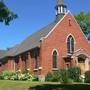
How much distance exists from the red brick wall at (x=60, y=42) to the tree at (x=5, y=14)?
2579 centimetres

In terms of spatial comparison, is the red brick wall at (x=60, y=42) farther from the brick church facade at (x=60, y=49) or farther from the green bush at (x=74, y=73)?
the green bush at (x=74, y=73)

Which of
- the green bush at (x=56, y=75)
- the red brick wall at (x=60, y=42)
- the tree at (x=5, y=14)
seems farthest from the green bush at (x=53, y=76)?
the tree at (x=5, y=14)

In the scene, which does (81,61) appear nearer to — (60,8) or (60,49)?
(60,49)

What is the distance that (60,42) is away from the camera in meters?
52.8

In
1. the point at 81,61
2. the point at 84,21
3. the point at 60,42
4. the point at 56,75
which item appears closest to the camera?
the point at 56,75

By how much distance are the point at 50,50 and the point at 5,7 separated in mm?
27243

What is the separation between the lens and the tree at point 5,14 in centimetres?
2494

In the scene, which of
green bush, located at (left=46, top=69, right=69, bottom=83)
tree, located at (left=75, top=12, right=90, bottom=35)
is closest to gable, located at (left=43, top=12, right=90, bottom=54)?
green bush, located at (left=46, top=69, right=69, bottom=83)

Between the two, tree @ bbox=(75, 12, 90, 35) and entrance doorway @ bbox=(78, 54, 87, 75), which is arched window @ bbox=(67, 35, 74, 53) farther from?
tree @ bbox=(75, 12, 90, 35)

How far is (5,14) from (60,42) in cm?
2824

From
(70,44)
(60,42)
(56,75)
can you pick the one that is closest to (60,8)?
(70,44)

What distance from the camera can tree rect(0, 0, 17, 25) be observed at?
982 inches

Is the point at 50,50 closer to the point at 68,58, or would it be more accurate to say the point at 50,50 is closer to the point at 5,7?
the point at 68,58

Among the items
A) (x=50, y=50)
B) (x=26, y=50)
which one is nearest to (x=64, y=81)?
(x=50, y=50)
